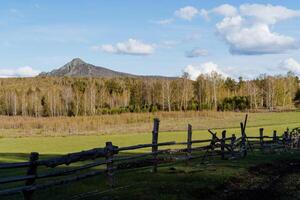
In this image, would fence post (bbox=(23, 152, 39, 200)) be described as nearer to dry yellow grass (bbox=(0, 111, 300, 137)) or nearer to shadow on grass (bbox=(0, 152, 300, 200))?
shadow on grass (bbox=(0, 152, 300, 200))

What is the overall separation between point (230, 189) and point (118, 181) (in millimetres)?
3898

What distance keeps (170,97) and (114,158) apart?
5181 inches

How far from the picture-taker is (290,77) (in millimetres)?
159250

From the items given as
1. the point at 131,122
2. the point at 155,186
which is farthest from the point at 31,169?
the point at 131,122

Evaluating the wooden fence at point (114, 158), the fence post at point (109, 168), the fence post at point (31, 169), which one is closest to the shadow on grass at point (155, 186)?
the fence post at point (109, 168)

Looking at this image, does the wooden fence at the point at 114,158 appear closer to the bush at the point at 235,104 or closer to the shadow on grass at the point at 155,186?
the shadow on grass at the point at 155,186

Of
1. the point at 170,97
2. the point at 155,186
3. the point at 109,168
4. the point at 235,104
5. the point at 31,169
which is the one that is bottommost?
the point at 155,186

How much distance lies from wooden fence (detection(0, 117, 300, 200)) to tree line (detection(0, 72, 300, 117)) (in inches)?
4082

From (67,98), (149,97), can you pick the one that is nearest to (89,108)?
→ (67,98)

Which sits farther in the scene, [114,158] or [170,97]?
[170,97]

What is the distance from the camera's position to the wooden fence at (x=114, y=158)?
10625mm

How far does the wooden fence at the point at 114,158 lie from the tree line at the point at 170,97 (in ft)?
340

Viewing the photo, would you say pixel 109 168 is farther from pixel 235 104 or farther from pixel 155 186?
pixel 235 104

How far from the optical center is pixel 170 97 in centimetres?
15400
